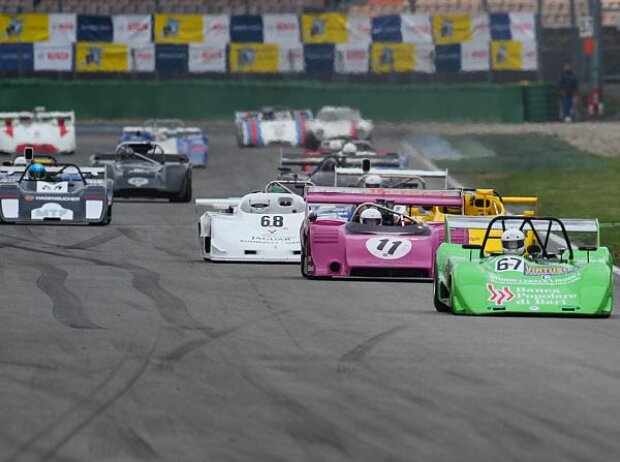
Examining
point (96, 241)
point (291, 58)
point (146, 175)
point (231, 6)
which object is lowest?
point (96, 241)

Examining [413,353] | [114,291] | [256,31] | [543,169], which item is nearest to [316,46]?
[256,31]

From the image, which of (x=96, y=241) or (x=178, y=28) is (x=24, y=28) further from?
(x=96, y=241)

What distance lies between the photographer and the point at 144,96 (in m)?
61.4

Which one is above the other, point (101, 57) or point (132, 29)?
point (132, 29)

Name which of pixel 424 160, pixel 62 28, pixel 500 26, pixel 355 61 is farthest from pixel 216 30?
pixel 424 160

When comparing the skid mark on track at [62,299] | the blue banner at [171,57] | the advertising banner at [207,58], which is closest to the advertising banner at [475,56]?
the advertising banner at [207,58]

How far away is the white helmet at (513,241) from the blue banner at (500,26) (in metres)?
47.1

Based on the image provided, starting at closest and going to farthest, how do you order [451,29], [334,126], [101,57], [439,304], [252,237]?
[439,304], [252,237], [334,126], [101,57], [451,29]

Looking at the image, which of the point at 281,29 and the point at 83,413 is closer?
the point at 83,413

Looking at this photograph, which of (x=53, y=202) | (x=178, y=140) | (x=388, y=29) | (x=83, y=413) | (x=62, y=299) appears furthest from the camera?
(x=388, y=29)

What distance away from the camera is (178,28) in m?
62.7

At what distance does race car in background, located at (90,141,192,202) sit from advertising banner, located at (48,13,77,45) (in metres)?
29.0

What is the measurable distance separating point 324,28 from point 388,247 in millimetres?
43799

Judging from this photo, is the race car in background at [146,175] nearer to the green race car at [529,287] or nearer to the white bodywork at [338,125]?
the green race car at [529,287]
